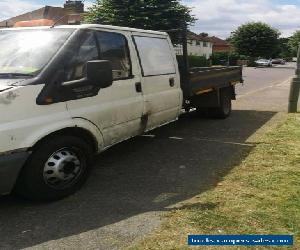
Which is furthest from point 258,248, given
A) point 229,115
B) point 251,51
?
point 251,51

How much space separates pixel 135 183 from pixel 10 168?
1.71m

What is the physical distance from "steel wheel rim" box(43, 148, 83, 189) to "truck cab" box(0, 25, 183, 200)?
0.03 feet

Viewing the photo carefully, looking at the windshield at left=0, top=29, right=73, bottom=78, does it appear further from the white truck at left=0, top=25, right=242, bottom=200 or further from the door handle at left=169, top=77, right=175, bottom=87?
the door handle at left=169, top=77, right=175, bottom=87

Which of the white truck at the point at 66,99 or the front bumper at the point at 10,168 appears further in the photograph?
the white truck at the point at 66,99

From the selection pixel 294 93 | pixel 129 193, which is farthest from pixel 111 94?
pixel 294 93

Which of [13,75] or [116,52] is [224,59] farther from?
[13,75]

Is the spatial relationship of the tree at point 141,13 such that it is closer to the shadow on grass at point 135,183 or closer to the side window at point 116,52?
the shadow on grass at point 135,183

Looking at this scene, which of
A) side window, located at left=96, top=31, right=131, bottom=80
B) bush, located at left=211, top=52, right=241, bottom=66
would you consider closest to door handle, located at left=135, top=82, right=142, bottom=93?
side window, located at left=96, top=31, right=131, bottom=80

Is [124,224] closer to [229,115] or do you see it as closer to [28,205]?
[28,205]

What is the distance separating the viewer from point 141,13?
33406 millimetres

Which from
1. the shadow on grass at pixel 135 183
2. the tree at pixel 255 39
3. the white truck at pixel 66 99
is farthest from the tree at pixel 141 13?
the tree at pixel 255 39

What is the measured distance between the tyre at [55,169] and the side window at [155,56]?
69.9 inches

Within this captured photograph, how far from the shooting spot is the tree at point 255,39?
2763 inches

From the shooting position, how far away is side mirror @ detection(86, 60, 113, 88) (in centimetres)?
473
